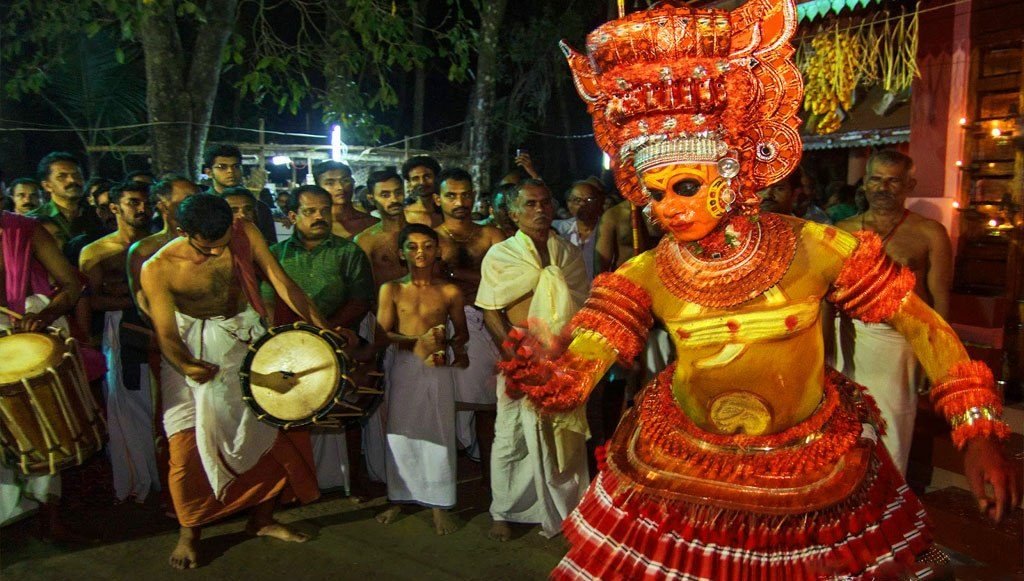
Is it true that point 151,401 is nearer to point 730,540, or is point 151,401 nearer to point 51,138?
point 730,540

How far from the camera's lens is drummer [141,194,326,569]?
461cm

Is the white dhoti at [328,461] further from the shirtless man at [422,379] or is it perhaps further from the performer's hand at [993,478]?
the performer's hand at [993,478]

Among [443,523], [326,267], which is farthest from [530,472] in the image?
[326,267]

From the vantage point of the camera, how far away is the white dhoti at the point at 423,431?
5137mm

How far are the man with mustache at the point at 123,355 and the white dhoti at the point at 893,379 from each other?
472cm

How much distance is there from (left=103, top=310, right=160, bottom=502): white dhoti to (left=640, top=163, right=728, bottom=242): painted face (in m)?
4.38

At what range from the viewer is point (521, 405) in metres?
4.80

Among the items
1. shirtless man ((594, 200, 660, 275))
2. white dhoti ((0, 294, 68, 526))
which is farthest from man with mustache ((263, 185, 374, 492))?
shirtless man ((594, 200, 660, 275))

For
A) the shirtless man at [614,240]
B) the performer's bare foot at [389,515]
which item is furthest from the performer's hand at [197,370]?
the shirtless man at [614,240]

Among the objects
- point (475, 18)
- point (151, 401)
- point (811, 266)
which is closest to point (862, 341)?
point (811, 266)

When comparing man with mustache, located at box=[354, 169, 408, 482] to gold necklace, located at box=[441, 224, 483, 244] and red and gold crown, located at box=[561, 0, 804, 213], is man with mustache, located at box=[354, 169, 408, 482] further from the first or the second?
red and gold crown, located at box=[561, 0, 804, 213]

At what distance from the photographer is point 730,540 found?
2.52 m

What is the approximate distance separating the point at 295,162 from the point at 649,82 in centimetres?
1462

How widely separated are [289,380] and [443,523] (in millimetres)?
1420
